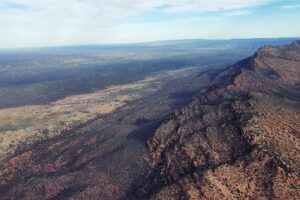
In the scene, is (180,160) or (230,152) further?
(180,160)

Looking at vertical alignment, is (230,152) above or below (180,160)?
above

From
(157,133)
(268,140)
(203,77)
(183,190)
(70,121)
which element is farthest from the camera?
(203,77)


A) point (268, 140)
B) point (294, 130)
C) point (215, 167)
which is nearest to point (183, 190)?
point (215, 167)

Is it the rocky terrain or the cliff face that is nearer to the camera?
the cliff face

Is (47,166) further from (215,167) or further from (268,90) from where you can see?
(268,90)

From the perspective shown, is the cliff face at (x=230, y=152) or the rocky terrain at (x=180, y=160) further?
the rocky terrain at (x=180, y=160)
